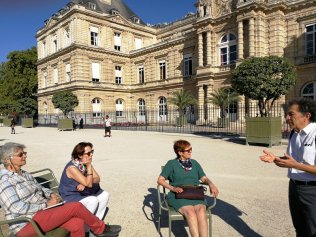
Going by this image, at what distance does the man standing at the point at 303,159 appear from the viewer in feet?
8.80

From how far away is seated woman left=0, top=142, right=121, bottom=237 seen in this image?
312 centimetres

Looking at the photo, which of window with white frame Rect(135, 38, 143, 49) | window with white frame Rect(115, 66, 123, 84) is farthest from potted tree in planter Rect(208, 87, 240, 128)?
window with white frame Rect(135, 38, 143, 49)

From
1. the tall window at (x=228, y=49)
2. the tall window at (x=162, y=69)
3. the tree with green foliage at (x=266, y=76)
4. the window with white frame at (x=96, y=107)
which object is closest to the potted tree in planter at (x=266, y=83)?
the tree with green foliage at (x=266, y=76)

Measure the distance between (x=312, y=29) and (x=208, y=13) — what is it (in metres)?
9.42

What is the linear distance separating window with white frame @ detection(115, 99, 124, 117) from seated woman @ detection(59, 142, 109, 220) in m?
34.1

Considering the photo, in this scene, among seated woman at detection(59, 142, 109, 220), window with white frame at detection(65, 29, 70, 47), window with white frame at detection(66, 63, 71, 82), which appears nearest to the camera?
seated woman at detection(59, 142, 109, 220)

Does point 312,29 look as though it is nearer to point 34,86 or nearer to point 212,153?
point 212,153

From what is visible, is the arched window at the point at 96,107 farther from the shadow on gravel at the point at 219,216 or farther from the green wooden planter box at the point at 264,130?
the shadow on gravel at the point at 219,216

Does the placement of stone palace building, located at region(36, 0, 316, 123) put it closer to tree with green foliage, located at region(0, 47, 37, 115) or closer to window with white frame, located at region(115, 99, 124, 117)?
window with white frame, located at region(115, 99, 124, 117)

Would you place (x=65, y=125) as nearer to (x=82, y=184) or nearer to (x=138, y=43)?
(x=138, y=43)

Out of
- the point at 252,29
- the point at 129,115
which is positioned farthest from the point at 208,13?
the point at 129,115

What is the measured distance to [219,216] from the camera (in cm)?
475

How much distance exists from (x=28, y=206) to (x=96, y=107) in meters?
33.5

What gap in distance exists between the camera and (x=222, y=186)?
21.3ft
